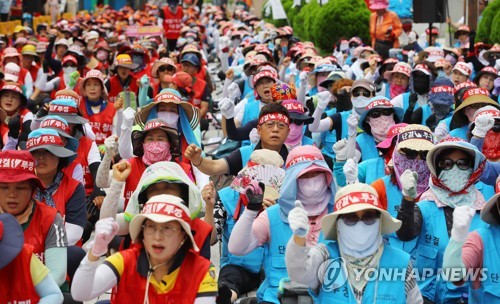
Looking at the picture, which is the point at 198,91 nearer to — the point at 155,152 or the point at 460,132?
the point at 460,132

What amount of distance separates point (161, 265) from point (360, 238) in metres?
1.04

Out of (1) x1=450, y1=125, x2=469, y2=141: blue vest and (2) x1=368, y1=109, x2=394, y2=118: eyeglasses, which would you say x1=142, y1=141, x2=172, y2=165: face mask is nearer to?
(2) x1=368, y1=109, x2=394, y2=118: eyeglasses

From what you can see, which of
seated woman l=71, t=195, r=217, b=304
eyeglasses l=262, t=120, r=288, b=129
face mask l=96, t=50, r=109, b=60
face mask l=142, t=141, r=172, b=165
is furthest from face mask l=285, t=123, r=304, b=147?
face mask l=96, t=50, r=109, b=60

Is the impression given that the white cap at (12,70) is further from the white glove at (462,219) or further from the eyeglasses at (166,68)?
the white glove at (462,219)

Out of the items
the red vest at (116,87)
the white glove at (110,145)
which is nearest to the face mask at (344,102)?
the red vest at (116,87)

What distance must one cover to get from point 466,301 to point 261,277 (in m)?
1.82

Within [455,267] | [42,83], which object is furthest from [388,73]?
[455,267]

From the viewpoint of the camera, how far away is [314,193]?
707 cm

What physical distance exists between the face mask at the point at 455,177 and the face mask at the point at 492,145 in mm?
2514

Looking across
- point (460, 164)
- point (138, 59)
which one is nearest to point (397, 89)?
point (138, 59)

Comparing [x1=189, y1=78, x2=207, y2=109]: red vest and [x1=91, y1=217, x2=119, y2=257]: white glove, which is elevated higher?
[x1=91, y1=217, x2=119, y2=257]: white glove

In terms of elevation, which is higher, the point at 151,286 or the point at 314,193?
the point at 314,193

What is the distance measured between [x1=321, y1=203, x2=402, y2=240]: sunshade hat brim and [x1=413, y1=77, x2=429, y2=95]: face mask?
777cm

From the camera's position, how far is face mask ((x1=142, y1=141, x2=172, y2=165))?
28.2ft
